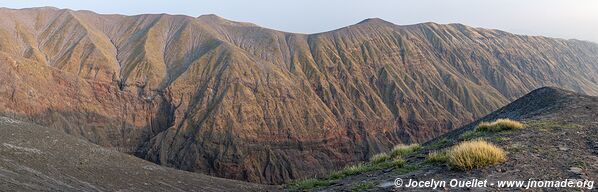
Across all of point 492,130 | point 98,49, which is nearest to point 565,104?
point 492,130

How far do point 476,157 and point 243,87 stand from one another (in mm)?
75858

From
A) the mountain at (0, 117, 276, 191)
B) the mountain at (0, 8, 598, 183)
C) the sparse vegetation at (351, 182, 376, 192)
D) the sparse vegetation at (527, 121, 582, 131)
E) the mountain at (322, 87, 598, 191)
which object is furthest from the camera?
the mountain at (0, 8, 598, 183)

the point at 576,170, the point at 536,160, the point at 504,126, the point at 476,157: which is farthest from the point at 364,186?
the point at 504,126

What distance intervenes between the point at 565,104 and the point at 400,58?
3575 inches

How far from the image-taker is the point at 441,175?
8484 millimetres

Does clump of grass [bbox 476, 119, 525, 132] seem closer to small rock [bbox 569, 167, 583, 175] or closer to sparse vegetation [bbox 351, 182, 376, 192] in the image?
small rock [bbox 569, 167, 583, 175]

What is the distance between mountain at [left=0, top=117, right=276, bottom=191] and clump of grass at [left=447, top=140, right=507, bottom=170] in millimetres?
11717

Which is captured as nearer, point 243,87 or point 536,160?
point 536,160

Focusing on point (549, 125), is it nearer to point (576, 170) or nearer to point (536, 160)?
point (536, 160)

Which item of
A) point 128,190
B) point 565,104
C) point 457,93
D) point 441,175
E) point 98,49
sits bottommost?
point 457,93

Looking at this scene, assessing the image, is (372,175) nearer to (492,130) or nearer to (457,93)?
(492,130)

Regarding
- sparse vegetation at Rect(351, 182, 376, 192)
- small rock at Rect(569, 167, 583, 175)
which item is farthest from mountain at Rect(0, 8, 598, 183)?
small rock at Rect(569, 167, 583, 175)

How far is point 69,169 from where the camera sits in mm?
20141

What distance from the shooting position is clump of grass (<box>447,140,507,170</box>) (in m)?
8.38
